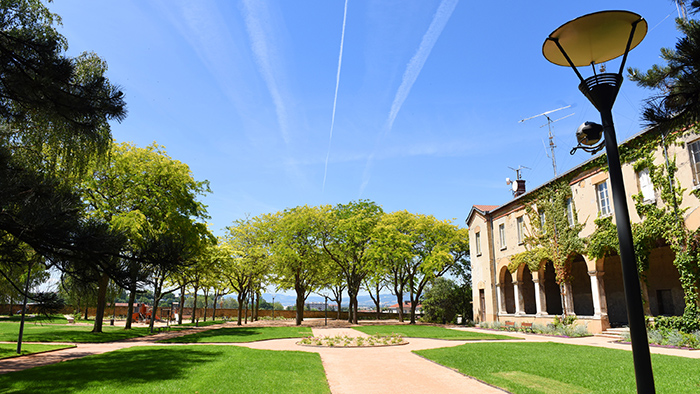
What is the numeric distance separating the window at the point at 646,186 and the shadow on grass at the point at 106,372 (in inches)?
749

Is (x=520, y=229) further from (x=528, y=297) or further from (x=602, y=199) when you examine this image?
(x=602, y=199)

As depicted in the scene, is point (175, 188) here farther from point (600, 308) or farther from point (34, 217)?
point (600, 308)

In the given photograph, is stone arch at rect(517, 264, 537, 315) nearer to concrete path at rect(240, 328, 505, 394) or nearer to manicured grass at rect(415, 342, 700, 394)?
manicured grass at rect(415, 342, 700, 394)

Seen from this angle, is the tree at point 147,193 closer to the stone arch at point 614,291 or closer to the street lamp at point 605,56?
the street lamp at point 605,56

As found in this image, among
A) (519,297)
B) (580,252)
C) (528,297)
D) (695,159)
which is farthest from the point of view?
(528,297)

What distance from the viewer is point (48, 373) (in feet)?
32.2

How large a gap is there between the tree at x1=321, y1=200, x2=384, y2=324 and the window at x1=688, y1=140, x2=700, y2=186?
70.5ft

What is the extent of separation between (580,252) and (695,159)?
25.3 feet

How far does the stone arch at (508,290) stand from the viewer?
30.8 meters

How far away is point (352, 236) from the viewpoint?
3362 centimetres

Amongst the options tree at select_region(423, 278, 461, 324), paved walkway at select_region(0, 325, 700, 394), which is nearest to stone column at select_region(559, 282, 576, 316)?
paved walkway at select_region(0, 325, 700, 394)

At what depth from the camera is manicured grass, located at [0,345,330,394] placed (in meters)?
8.27

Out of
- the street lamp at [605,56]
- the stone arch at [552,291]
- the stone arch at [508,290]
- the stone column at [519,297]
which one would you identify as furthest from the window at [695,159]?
the stone arch at [508,290]

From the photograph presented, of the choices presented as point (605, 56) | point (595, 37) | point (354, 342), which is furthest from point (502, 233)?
point (595, 37)
